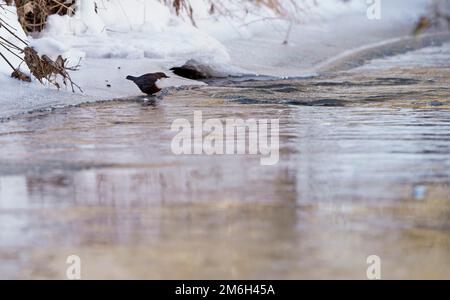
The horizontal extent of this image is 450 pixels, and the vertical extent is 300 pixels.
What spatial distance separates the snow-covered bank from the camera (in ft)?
26.0

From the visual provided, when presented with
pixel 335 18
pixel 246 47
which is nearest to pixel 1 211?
pixel 246 47

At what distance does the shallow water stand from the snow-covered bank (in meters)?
1.71

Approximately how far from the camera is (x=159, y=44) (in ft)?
34.2

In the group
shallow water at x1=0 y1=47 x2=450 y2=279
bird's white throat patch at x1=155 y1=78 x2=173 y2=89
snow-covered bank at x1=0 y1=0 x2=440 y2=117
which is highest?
snow-covered bank at x1=0 y1=0 x2=440 y2=117

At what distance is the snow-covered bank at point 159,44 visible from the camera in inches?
312

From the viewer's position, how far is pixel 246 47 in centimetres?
1201

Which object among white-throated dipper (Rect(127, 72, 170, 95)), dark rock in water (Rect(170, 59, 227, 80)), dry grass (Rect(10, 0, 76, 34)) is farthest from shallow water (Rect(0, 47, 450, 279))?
dark rock in water (Rect(170, 59, 227, 80))

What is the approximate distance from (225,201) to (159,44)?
7132 mm

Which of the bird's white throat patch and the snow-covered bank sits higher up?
the snow-covered bank

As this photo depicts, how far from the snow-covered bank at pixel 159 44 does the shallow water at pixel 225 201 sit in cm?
171

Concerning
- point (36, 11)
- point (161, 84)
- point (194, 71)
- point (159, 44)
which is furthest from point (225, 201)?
point (159, 44)

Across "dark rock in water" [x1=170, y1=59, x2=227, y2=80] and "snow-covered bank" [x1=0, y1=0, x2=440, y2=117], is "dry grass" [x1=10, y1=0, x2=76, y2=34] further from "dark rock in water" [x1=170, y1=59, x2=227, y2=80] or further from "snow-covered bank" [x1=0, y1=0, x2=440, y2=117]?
"dark rock in water" [x1=170, y1=59, x2=227, y2=80]

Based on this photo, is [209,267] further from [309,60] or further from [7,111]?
[309,60]

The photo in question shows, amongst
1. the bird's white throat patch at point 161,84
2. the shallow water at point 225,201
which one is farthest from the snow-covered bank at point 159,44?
the shallow water at point 225,201
